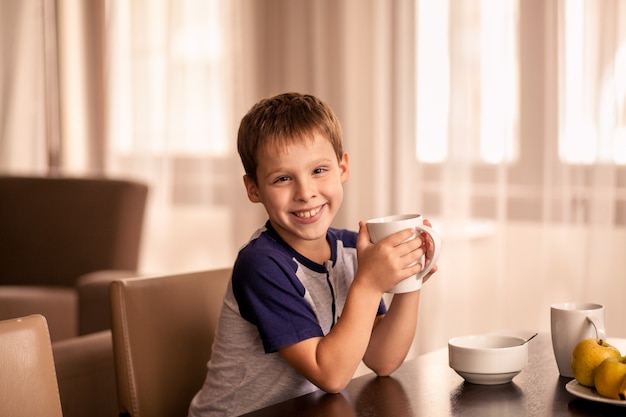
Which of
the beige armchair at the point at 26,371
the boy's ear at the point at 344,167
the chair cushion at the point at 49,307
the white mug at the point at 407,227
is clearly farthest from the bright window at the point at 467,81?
the beige armchair at the point at 26,371

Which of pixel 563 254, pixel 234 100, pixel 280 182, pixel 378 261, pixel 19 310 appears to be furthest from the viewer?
pixel 234 100

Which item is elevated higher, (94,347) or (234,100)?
(234,100)

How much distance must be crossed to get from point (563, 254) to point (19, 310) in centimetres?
195

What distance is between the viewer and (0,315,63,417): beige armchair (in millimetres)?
1183

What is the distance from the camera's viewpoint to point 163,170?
4.31 metres

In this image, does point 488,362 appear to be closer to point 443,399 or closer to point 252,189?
point 443,399

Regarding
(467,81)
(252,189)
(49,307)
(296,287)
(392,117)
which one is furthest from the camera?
(392,117)

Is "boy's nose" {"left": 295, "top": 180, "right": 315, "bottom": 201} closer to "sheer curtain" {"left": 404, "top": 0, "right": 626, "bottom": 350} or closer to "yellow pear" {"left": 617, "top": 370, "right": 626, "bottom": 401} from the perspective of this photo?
"yellow pear" {"left": 617, "top": 370, "right": 626, "bottom": 401}

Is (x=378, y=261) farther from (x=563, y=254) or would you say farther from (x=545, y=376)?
(x=563, y=254)

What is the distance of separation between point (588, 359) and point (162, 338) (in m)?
0.80

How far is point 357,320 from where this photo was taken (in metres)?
1.39

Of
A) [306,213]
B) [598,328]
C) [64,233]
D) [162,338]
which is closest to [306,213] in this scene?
[306,213]

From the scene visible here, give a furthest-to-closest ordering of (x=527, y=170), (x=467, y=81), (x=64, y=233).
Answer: (x=64, y=233) < (x=467, y=81) < (x=527, y=170)

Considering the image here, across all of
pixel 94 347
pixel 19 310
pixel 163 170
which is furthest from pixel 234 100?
pixel 94 347
